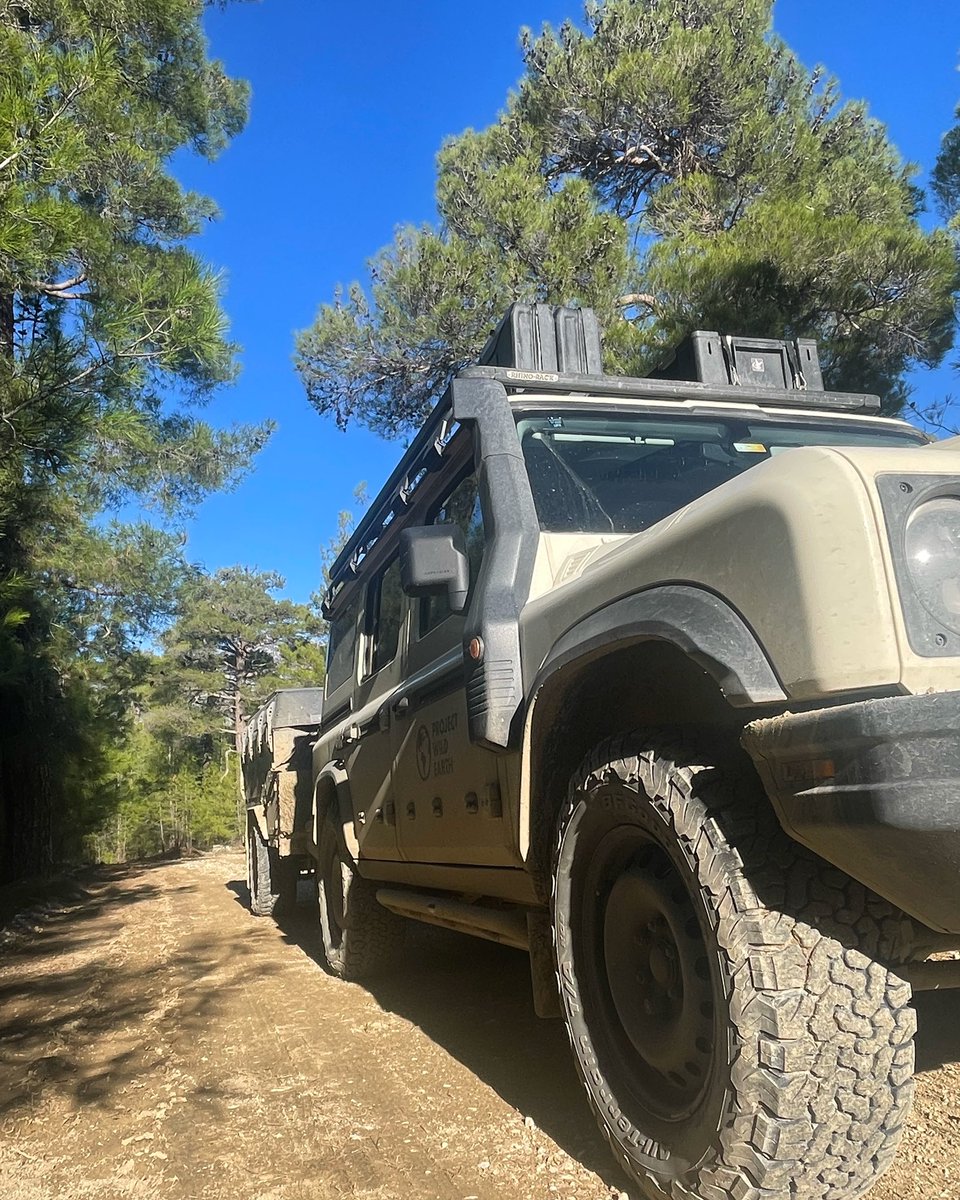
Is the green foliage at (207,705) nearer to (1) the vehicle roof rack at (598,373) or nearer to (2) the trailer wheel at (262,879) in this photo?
(2) the trailer wheel at (262,879)

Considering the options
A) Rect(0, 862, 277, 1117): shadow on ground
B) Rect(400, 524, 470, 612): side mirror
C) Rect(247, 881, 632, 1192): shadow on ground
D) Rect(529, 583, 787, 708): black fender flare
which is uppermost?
Rect(400, 524, 470, 612): side mirror

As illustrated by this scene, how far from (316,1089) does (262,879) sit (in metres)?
5.82

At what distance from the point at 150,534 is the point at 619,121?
31.4 feet

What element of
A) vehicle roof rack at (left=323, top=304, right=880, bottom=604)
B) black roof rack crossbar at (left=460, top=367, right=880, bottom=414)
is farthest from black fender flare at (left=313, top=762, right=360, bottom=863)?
black roof rack crossbar at (left=460, top=367, right=880, bottom=414)

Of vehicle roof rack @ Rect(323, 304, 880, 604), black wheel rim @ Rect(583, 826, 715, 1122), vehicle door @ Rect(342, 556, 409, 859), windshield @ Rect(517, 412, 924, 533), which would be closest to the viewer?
black wheel rim @ Rect(583, 826, 715, 1122)

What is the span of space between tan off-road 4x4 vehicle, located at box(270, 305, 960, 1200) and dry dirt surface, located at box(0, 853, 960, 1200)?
0.55 m

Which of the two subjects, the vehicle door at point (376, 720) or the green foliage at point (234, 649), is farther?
the green foliage at point (234, 649)

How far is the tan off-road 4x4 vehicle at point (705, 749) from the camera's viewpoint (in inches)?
61.1

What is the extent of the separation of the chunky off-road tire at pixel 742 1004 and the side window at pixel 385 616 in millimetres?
2456

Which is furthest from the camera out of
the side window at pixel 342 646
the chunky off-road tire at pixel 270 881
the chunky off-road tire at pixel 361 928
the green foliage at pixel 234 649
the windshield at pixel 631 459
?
the green foliage at pixel 234 649

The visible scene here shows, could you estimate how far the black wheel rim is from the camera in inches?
75.3

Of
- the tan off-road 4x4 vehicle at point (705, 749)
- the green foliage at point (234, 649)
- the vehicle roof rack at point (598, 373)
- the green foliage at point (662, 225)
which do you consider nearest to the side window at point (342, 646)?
the vehicle roof rack at point (598, 373)

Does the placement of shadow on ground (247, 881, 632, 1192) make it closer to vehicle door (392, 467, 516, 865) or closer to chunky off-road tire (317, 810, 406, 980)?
chunky off-road tire (317, 810, 406, 980)

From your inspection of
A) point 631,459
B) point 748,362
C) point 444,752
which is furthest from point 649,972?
point 748,362
